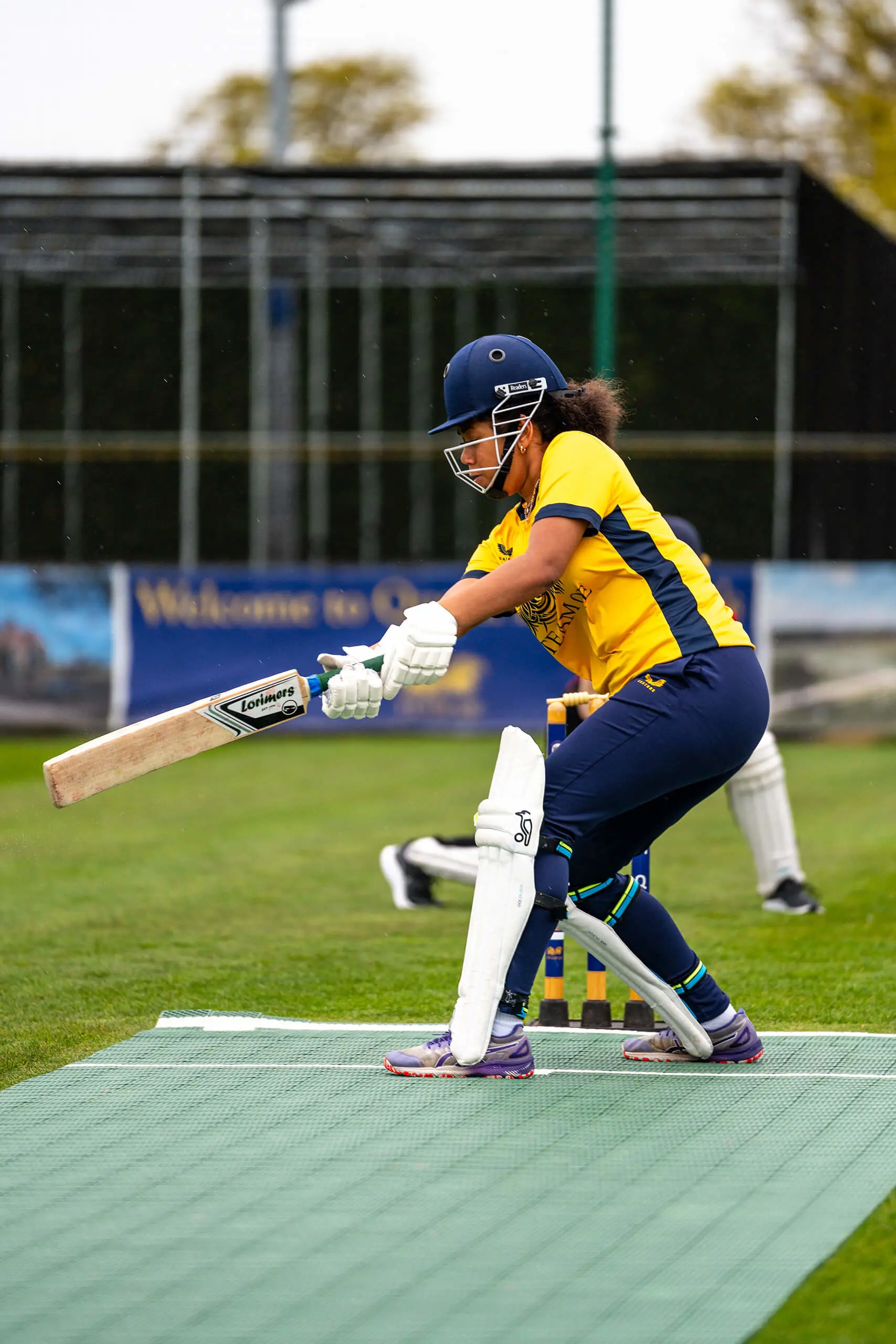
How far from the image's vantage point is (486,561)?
504cm

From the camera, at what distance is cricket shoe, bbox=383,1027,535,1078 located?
4.86 m

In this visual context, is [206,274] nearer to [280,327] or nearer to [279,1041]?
[280,327]

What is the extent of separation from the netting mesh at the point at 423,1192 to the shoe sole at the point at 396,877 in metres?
2.78

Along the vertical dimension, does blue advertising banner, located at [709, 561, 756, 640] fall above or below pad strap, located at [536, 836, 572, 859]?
below

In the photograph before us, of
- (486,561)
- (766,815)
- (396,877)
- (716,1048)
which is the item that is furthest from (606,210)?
(716,1048)

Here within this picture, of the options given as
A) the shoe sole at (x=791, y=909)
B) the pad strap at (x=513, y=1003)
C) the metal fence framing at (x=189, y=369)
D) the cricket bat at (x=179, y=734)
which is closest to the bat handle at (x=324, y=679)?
the cricket bat at (x=179, y=734)

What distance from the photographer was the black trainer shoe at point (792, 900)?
26.4 ft

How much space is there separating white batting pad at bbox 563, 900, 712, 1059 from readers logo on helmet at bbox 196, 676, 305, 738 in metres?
0.96

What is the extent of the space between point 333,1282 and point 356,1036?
83.9 inches

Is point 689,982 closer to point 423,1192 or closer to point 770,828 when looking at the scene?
point 423,1192

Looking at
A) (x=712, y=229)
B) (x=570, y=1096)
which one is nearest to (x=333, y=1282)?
(x=570, y=1096)

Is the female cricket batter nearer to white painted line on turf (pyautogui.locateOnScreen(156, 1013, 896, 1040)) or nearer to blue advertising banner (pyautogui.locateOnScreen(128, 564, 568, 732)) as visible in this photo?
white painted line on turf (pyautogui.locateOnScreen(156, 1013, 896, 1040))

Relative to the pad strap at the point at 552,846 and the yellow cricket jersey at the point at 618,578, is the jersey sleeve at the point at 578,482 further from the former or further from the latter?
the pad strap at the point at 552,846

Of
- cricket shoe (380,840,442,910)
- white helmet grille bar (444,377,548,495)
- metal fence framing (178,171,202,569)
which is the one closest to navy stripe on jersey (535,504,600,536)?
white helmet grille bar (444,377,548,495)
